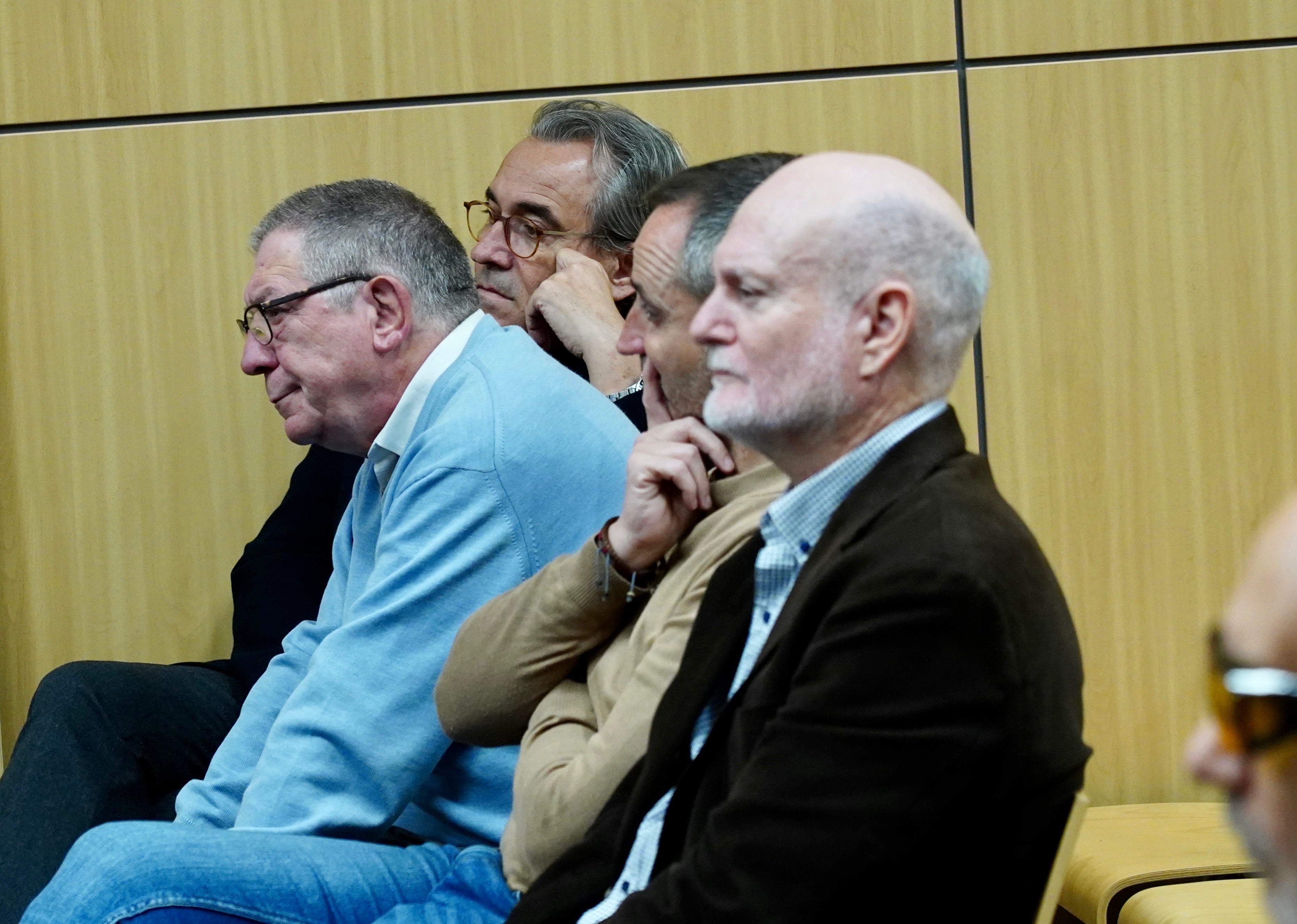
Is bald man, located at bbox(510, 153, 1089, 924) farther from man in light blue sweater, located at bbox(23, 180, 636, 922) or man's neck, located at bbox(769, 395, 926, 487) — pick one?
man in light blue sweater, located at bbox(23, 180, 636, 922)

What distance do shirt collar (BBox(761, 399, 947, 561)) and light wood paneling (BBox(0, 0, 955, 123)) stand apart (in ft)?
5.46

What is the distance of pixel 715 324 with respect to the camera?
1.39 metres

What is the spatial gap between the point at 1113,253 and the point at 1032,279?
161mm

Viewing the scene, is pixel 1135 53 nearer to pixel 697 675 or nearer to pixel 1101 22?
pixel 1101 22

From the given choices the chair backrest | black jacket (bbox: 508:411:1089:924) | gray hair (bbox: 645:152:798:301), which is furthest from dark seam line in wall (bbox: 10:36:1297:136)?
the chair backrest

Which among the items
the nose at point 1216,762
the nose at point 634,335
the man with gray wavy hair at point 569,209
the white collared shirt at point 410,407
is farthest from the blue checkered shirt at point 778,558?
the man with gray wavy hair at point 569,209

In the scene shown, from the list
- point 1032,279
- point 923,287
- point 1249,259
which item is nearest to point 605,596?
point 923,287

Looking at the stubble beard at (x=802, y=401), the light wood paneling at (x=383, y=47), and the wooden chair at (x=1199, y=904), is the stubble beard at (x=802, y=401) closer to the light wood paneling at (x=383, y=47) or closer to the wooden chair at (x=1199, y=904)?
the wooden chair at (x=1199, y=904)

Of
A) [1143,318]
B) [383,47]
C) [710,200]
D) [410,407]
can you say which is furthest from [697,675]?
[383,47]

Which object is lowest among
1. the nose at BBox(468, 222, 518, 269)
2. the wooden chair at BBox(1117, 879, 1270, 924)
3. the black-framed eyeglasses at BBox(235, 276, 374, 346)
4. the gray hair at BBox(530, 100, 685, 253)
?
the wooden chair at BBox(1117, 879, 1270, 924)

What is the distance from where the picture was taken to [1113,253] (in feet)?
9.24

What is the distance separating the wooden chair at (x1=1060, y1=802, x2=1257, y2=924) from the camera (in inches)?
83.2

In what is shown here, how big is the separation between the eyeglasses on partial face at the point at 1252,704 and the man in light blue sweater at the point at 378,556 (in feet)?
3.97

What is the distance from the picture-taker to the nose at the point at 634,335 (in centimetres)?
172
